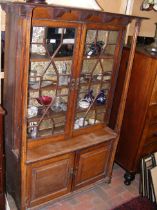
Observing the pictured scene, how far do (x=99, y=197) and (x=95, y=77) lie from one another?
1180 mm

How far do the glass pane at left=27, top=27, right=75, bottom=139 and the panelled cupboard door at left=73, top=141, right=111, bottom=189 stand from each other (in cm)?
34

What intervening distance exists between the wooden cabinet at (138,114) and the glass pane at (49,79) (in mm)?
752

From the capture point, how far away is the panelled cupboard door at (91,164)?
7.48ft

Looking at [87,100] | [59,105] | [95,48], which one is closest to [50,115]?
[59,105]

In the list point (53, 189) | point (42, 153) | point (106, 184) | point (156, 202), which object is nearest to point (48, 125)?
point (42, 153)

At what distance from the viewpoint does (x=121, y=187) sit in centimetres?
265

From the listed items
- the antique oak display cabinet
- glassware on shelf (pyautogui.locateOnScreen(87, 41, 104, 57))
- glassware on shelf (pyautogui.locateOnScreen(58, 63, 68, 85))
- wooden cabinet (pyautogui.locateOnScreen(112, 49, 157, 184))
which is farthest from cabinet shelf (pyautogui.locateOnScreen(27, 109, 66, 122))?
wooden cabinet (pyautogui.locateOnScreen(112, 49, 157, 184))

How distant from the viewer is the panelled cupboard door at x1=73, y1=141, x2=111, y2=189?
228 centimetres

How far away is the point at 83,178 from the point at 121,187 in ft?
1.66

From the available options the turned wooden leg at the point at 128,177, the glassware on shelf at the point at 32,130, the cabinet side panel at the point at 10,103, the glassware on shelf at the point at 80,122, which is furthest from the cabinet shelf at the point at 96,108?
the turned wooden leg at the point at 128,177

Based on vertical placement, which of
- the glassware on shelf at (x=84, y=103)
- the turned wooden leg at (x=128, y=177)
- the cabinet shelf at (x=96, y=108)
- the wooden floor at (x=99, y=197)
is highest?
the glassware on shelf at (x=84, y=103)

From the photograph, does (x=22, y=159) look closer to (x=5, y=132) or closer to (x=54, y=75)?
(x=5, y=132)

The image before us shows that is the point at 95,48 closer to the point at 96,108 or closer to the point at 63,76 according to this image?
the point at 63,76

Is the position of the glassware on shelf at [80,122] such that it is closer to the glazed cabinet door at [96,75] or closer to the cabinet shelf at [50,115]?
the glazed cabinet door at [96,75]
